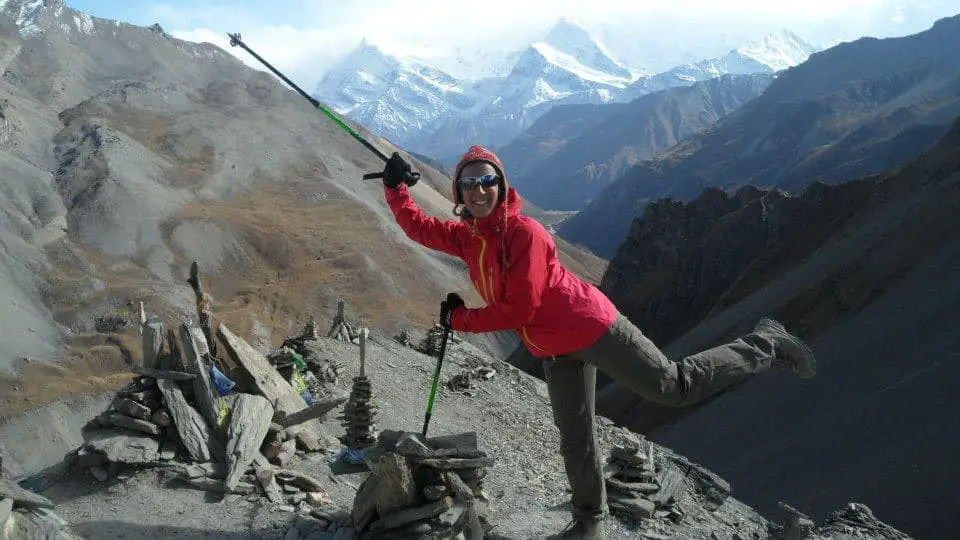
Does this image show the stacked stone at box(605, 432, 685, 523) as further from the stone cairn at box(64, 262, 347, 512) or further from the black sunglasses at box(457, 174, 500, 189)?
the black sunglasses at box(457, 174, 500, 189)

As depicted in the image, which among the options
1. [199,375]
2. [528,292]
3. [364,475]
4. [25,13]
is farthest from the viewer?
[25,13]

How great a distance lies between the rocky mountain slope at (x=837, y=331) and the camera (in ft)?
54.1

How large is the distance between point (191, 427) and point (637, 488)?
5674 millimetres

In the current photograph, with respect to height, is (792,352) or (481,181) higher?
(481,181)

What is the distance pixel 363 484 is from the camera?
5785 millimetres

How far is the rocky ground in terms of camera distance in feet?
20.1

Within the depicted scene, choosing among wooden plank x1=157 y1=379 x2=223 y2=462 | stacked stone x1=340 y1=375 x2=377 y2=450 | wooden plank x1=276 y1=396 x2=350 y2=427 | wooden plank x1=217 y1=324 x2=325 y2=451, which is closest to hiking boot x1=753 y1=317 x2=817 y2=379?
wooden plank x1=276 y1=396 x2=350 y2=427

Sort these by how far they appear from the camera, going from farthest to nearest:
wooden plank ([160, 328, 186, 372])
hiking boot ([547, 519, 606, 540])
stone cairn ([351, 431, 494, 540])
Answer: wooden plank ([160, 328, 186, 372]) < hiking boot ([547, 519, 606, 540]) < stone cairn ([351, 431, 494, 540])

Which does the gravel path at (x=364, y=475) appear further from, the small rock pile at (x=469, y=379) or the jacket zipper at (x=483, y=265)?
the jacket zipper at (x=483, y=265)

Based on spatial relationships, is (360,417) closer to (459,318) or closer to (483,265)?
(459,318)

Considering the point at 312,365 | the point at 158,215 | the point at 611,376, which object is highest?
the point at 611,376

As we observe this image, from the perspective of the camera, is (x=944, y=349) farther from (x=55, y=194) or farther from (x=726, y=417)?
(x=55, y=194)

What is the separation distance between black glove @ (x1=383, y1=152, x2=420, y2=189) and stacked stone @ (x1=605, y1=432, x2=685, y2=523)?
4622mm

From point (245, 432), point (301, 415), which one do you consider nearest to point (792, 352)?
point (301, 415)
